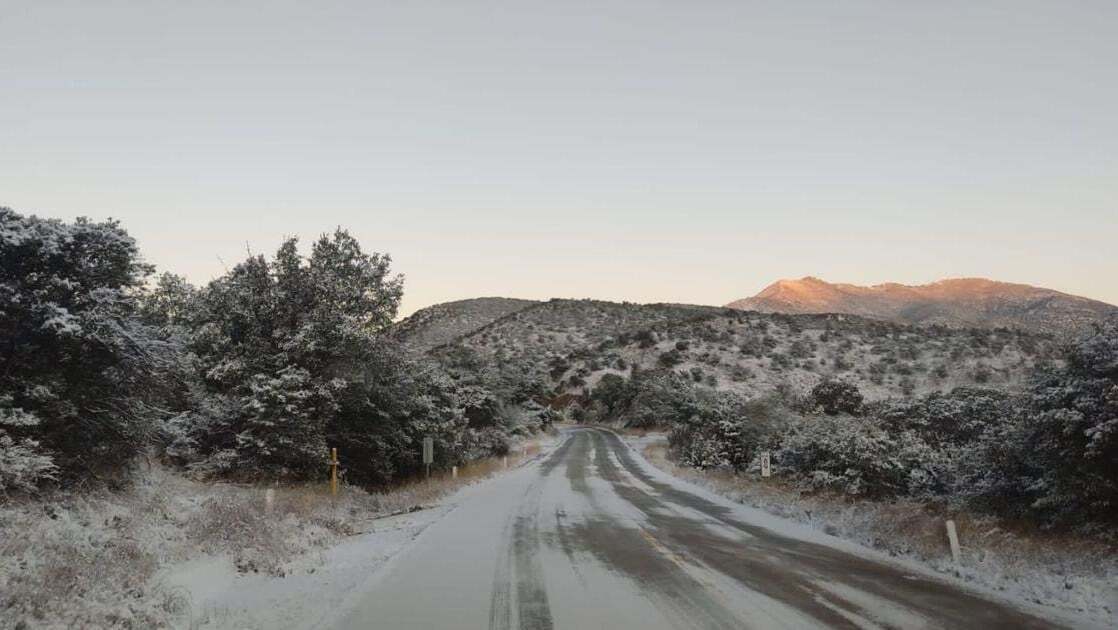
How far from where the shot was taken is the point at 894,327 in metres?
82.6

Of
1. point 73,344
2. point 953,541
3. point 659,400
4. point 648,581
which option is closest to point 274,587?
point 648,581

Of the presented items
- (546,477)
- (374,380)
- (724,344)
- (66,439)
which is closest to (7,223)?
(66,439)

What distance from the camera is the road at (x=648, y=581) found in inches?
285

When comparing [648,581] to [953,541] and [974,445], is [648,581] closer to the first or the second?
[953,541]

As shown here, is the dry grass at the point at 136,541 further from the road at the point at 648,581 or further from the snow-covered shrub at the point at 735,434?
the snow-covered shrub at the point at 735,434

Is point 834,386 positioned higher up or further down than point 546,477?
higher up

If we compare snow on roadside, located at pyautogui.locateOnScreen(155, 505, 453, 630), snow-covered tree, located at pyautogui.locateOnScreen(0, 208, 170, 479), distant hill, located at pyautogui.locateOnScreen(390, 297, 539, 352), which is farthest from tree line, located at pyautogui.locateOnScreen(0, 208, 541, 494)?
distant hill, located at pyautogui.locateOnScreen(390, 297, 539, 352)

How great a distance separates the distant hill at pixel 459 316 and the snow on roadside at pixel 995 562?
107 meters

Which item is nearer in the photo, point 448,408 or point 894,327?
point 448,408

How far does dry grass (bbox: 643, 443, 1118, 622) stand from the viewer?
8.54 m

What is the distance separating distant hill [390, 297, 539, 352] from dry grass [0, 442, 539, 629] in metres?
105

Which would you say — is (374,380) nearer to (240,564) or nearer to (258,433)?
(258,433)

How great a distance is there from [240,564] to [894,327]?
85.5 meters

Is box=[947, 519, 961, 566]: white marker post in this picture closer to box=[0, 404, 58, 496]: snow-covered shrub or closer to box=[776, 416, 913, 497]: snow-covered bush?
box=[776, 416, 913, 497]: snow-covered bush
